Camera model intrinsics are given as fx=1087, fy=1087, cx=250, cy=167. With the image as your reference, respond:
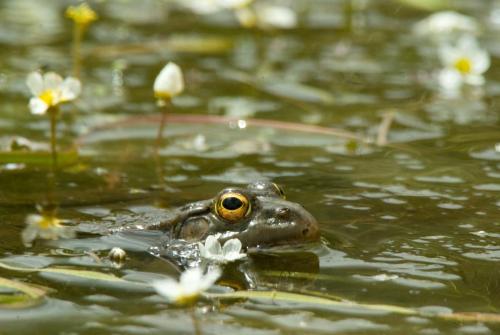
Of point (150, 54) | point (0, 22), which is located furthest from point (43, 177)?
point (0, 22)

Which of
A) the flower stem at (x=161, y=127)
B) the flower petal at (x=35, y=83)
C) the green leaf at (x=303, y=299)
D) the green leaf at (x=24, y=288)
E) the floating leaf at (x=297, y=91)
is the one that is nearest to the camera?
the green leaf at (x=303, y=299)

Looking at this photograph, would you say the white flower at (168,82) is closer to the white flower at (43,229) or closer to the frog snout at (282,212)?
the white flower at (43,229)

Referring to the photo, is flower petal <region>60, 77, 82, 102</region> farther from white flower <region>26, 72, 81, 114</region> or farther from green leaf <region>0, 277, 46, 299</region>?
green leaf <region>0, 277, 46, 299</region>

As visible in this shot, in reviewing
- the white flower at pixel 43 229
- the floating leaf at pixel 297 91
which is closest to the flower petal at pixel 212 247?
the white flower at pixel 43 229

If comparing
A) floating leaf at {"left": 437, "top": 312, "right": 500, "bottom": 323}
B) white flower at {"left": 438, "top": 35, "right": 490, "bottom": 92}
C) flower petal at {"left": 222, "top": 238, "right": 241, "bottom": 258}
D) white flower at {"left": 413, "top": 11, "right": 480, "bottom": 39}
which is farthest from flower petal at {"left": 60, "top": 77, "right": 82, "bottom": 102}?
white flower at {"left": 413, "top": 11, "right": 480, "bottom": 39}

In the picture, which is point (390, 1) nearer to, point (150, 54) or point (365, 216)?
point (150, 54)

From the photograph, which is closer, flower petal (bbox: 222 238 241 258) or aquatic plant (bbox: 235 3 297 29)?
flower petal (bbox: 222 238 241 258)
